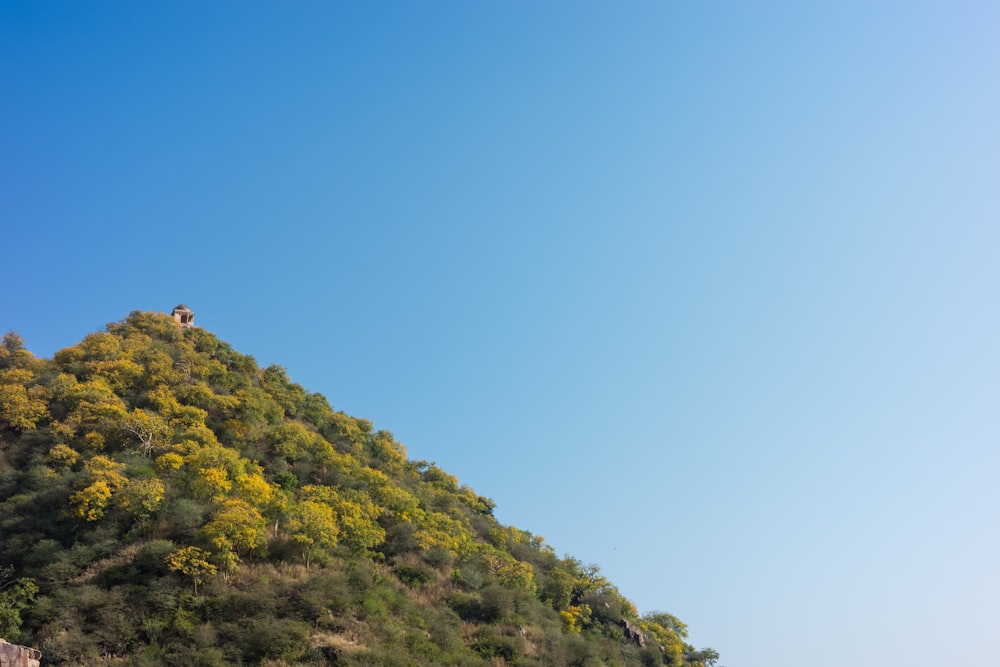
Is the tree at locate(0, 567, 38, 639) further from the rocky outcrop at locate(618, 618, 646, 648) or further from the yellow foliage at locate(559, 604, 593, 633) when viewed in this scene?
the rocky outcrop at locate(618, 618, 646, 648)

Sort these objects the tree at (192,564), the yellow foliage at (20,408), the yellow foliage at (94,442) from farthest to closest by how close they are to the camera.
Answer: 1. the yellow foliage at (20,408)
2. the yellow foliage at (94,442)
3. the tree at (192,564)

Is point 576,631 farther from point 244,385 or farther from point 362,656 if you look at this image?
point 244,385

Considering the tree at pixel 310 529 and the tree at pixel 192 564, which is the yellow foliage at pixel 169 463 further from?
the tree at pixel 192 564

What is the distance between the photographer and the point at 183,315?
67.4 m

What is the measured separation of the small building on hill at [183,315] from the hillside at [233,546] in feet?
34.8

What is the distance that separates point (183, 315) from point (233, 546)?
41592 millimetres

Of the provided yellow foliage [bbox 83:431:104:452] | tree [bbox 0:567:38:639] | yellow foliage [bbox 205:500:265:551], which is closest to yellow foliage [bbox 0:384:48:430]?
yellow foliage [bbox 83:431:104:452]

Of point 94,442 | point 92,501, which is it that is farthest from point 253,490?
point 94,442

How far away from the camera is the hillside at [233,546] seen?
93.8ft

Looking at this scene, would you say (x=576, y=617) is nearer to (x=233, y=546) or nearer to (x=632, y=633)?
(x=632, y=633)

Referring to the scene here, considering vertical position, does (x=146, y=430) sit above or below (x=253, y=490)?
above

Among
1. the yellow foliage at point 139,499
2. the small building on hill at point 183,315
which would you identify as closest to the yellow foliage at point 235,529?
the yellow foliage at point 139,499

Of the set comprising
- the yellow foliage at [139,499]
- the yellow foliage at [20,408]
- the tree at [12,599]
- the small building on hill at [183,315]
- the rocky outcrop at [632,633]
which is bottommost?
the tree at [12,599]

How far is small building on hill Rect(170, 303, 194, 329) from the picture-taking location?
2623 inches
